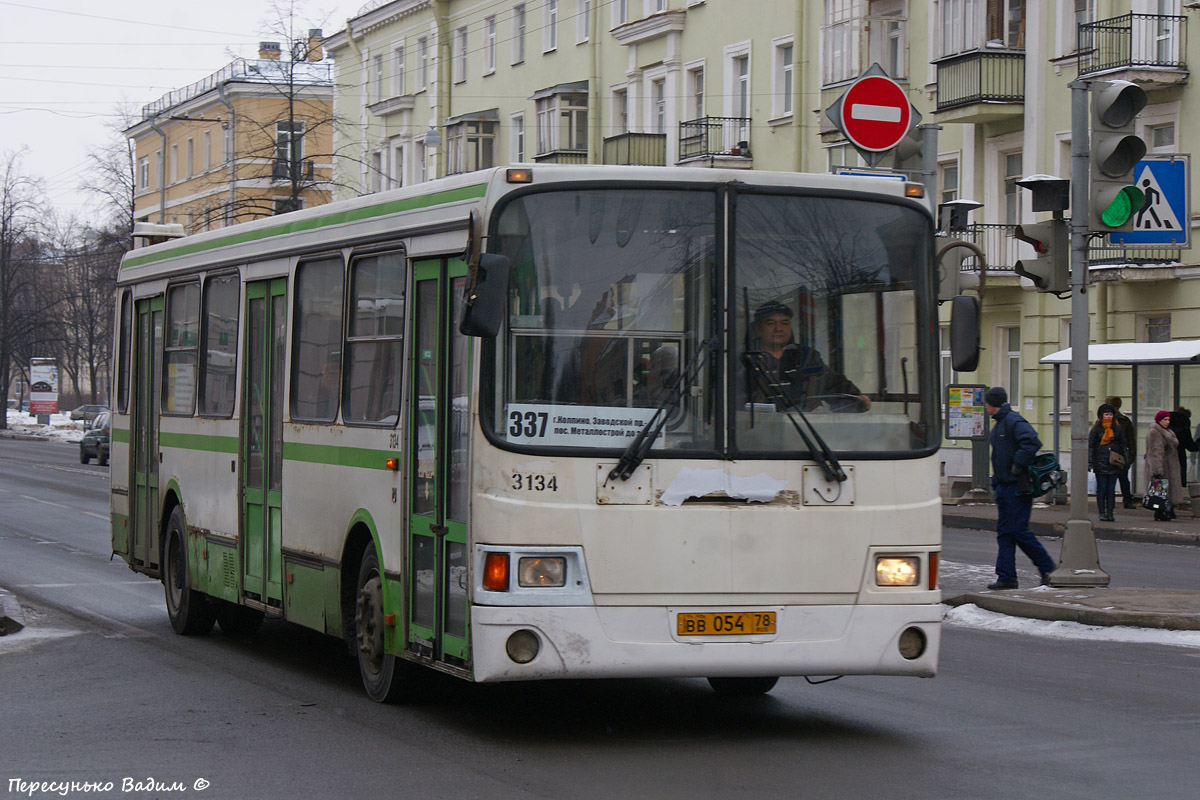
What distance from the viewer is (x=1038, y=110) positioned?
113 ft

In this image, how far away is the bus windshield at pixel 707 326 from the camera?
318 inches

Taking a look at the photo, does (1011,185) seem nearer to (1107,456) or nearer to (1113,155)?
(1107,456)

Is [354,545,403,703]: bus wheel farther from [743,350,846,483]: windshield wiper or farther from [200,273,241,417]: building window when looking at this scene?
[200,273,241,417]: building window

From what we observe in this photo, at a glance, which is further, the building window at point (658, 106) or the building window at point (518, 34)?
the building window at point (518, 34)

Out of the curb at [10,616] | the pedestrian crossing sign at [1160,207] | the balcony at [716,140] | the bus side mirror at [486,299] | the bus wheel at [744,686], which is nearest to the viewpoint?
the bus side mirror at [486,299]

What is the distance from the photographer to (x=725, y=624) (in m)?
8.11

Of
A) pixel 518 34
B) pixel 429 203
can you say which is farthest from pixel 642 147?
pixel 429 203

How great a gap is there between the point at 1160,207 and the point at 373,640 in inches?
384

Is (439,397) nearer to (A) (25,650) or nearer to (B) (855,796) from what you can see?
(B) (855,796)

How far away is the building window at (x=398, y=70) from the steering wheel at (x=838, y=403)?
54.3 m

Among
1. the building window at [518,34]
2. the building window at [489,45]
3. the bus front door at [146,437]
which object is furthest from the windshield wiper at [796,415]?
the building window at [489,45]

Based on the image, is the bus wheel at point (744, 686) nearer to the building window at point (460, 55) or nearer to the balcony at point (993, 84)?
the balcony at point (993, 84)

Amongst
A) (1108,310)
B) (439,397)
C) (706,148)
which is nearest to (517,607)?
(439,397)

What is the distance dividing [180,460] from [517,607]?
5735 mm
